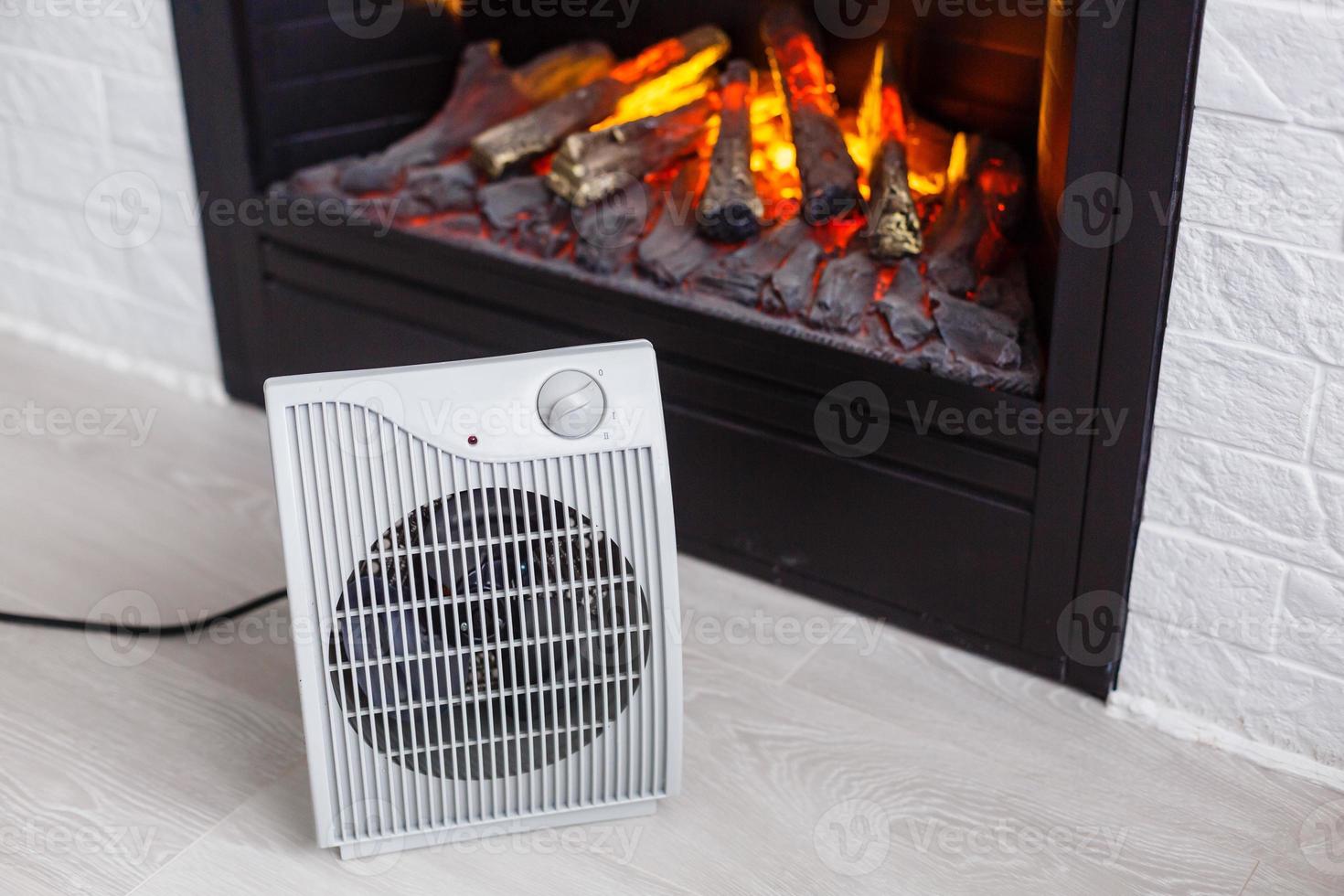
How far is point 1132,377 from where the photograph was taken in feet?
3.85

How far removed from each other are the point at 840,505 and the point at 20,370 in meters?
1.09

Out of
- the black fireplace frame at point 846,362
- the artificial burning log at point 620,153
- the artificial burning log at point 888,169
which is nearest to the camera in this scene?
the black fireplace frame at point 846,362

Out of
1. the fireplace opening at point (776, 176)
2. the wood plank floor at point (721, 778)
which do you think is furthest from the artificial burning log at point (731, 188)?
the wood plank floor at point (721, 778)

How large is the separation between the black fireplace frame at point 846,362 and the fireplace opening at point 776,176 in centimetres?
3

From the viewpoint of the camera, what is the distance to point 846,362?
132 centimetres

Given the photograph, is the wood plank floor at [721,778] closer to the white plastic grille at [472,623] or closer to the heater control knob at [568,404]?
the white plastic grille at [472,623]

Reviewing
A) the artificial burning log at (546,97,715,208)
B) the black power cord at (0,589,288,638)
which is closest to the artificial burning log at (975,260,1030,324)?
the artificial burning log at (546,97,715,208)

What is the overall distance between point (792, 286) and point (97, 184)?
0.90 m

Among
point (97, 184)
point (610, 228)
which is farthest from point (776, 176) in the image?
point (97, 184)

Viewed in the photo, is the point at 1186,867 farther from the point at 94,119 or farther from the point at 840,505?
the point at 94,119

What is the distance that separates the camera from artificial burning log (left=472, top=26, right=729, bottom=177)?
1580 millimetres

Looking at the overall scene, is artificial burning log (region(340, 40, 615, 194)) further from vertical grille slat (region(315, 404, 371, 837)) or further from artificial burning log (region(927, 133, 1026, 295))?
vertical grille slat (region(315, 404, 371, 837))

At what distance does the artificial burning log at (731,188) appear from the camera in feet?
4.64

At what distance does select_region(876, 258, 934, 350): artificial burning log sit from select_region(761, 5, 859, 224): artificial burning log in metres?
0.11
